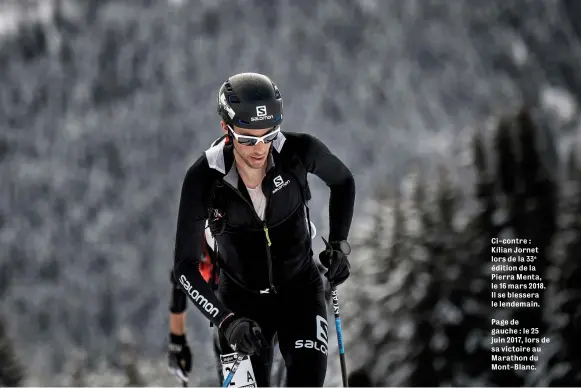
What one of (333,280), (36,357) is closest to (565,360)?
(333,280)

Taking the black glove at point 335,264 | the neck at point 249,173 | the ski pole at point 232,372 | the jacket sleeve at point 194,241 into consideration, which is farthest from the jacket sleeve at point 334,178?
the ski pole at point 232,372

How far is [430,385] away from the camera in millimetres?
22312

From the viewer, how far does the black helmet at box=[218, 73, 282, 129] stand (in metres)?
5.37

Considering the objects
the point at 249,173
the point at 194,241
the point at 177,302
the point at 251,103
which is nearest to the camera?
the point at 251,103

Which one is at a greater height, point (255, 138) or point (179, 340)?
point (255, 138)

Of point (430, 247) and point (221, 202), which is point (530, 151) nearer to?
point (430, 247)

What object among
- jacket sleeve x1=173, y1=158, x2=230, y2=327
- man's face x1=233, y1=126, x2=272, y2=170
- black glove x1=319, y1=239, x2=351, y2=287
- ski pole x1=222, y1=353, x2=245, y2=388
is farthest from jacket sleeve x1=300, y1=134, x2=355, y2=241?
ski pole x1=222, y1=353, x2=245, y2=388

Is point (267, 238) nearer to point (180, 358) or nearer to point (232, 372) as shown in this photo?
point (232, 372)

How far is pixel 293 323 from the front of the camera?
5.84 meters

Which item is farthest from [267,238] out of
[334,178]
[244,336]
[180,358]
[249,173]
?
[180,358]

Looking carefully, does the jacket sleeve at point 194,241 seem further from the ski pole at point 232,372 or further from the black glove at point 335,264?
the black glove at point 335,264

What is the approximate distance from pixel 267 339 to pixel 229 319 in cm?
58

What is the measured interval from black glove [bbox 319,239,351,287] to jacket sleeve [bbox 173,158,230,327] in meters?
0.82

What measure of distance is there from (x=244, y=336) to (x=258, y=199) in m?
0.91
